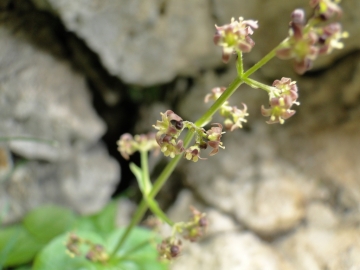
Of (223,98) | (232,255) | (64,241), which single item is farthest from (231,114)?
(64,241)

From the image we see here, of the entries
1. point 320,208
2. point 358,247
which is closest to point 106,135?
point 320,208

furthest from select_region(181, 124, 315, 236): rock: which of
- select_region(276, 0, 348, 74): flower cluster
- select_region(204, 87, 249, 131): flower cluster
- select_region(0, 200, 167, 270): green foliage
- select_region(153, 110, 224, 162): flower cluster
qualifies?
select_region(276, 0, 348, 74): flower cluster

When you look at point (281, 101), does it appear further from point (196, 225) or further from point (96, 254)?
point (96, 254)

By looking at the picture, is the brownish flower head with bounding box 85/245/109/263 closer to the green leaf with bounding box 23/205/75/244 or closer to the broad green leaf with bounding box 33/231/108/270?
the broad green leaf with bounding box 33/231/108/270

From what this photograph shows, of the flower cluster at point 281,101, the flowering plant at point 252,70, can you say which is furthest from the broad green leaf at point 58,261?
the flower cluster at point 281,101

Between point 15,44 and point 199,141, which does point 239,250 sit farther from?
point 15,44

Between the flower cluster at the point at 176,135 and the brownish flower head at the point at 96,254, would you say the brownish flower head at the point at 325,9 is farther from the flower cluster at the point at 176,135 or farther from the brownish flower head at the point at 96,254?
the brownish flower head at the point at 96,254
